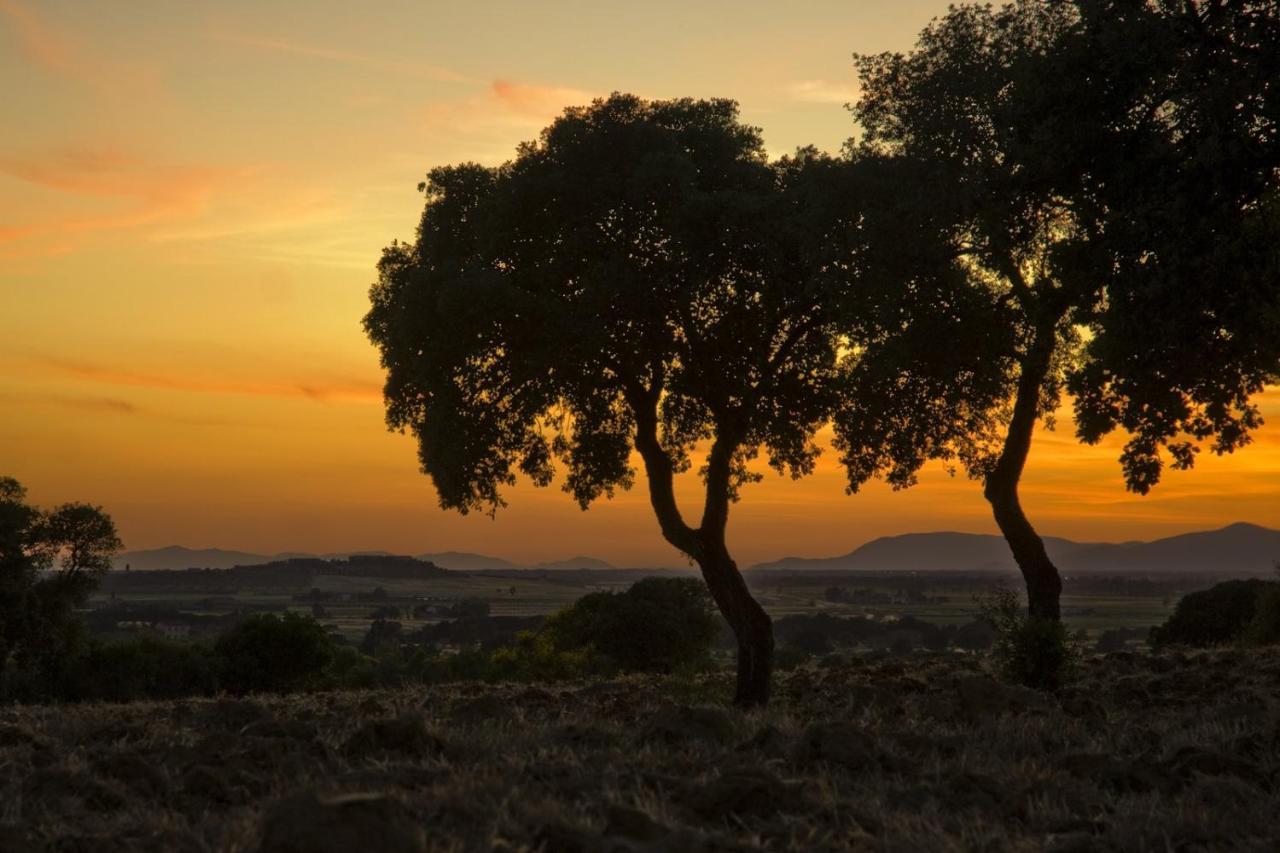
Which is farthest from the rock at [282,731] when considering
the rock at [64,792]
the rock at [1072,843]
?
the rock at [1072,843]

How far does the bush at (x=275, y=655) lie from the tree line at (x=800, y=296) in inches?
1507

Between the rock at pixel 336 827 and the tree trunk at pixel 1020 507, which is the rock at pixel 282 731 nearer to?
the rock at pixel 336 827

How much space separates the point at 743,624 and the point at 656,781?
14.7 metres

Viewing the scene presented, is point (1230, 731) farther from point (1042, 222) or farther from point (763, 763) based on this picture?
point (1042, 222)

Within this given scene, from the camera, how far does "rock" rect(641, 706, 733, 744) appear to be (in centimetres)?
1296

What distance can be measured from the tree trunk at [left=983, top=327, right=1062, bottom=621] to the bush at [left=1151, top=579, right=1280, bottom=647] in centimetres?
3594

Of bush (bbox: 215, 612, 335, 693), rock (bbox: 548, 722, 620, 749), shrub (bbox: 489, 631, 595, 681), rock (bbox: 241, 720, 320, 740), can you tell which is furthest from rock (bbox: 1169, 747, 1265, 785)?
shrub (bbox: 489, 631, 595, 681)

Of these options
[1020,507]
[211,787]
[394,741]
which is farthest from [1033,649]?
[211,787]

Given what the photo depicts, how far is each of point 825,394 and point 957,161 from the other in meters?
5.74

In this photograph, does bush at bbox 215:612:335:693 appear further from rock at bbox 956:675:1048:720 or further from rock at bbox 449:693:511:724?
rock at bbox 956:675:1048:720

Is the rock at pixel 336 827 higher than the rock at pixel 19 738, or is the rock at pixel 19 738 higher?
the rock at pixel 336 827

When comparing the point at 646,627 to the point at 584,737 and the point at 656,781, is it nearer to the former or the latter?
the point at 584,737

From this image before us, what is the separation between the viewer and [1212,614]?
59.2 meters

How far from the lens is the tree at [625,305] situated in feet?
77.6
